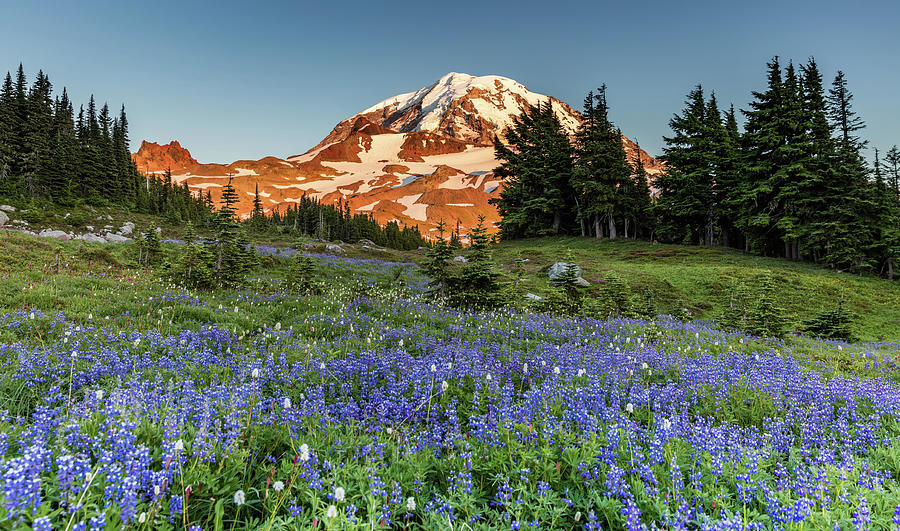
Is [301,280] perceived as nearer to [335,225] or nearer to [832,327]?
[832,327]

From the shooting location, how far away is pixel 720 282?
2317 centimetres

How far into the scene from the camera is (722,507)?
2.83m

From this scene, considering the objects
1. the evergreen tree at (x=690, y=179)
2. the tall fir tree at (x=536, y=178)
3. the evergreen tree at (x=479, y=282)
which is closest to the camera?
the evergreen tree at (x=479, y=282)

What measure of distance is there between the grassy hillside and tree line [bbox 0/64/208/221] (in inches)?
2400

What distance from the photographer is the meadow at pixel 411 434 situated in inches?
100

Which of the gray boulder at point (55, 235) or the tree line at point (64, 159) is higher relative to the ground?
the tree line at point (64, 159)

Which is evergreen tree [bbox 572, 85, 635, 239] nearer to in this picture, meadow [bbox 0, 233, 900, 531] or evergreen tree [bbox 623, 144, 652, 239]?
evergreen tree [bbox 623, 144, 652, 239]

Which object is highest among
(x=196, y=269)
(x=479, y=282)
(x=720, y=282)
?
(x=196, y=269)

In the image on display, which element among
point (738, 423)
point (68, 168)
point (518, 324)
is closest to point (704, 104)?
point (518, 324)

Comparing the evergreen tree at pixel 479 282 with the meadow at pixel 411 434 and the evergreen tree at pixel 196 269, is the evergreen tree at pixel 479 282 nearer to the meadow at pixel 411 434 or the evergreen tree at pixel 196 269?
the meadow at pixel 411 434

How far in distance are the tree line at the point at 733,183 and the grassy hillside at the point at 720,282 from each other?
11.8 feet

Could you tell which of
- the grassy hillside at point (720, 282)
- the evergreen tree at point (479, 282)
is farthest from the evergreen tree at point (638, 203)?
the evergreen tree at point (479, 282)

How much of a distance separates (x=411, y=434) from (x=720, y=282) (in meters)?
26.1

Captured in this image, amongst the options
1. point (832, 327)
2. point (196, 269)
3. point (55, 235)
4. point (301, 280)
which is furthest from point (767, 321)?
point (55, 235)
